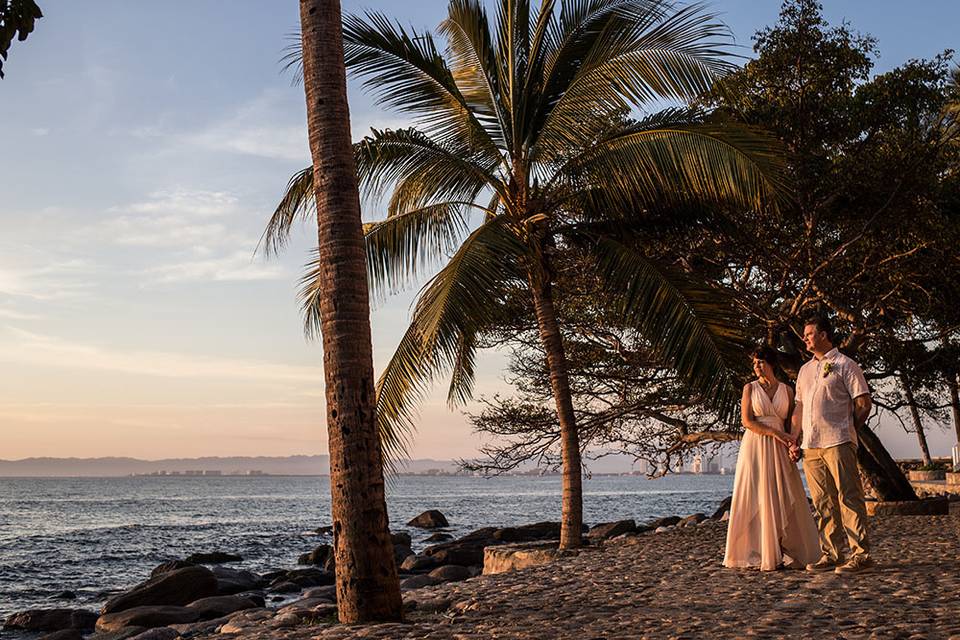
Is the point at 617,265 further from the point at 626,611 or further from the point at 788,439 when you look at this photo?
the point at 626,611

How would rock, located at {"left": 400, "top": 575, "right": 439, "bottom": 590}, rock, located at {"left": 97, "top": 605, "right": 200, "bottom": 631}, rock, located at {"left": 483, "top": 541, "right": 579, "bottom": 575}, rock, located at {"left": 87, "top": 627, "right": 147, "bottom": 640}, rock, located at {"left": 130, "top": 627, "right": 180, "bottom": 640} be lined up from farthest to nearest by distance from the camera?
rock, located at {"left": 400, "top": 575, "right": 439, "bottom": 590} → rock, located at {"left": 97, "top": 605, "right": 200, "bottom": 631} → rock, located at {"left": 87, "top": 627, "right": 147, "bottom": 640} → rock, located at {"left": 130, "top": 627, "right": 180, "bottom": 640} → rock, located at {"left": 483, "top": 541, "right": 579, "bottom": 575}

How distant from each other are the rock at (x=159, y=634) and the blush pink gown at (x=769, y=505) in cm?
751

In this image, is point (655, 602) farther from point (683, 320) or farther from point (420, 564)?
point (420, 564)

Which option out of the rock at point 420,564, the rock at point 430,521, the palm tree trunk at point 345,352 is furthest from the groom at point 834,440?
the rock at point 430,521

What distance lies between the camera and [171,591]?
16828mm

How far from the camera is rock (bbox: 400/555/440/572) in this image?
2089 centimetres

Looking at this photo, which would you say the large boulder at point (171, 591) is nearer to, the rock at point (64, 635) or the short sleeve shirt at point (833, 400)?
the rock at point (64, 635)

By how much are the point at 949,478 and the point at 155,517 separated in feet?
166

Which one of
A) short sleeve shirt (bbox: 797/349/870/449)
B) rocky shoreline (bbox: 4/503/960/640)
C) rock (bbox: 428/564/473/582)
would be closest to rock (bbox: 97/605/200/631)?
rocky shoreline (bbox: 4/503/960/640)

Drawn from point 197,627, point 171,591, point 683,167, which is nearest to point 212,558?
point 171,591

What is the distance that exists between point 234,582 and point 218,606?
188 inches

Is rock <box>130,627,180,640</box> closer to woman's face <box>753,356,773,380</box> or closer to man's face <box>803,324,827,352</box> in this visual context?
woman's face <box>753,356,773,380</box>

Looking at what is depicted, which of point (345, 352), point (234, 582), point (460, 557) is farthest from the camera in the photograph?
point (460, 557)

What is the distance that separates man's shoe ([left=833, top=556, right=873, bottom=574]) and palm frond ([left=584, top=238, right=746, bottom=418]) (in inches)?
110
